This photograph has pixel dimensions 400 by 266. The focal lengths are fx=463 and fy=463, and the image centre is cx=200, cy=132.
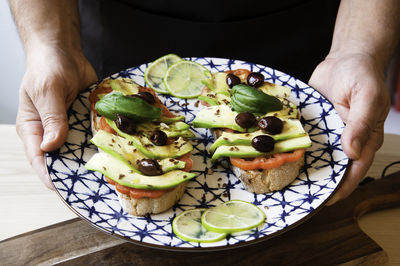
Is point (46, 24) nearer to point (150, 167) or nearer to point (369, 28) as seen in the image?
point (150, 167)

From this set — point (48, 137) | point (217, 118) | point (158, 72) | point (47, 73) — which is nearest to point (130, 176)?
point (48, 137)

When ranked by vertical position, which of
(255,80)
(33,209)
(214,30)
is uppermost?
(214,30)

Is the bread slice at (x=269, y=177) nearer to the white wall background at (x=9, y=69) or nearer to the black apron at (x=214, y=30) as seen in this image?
the black apron at (x=214, y=30)

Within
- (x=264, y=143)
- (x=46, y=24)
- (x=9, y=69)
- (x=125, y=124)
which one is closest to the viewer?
(x=264, y=143)

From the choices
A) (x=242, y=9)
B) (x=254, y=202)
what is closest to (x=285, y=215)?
(x=254, y=202)

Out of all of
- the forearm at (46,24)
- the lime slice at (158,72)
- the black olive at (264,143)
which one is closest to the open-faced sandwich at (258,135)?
the black olive at (264,143)

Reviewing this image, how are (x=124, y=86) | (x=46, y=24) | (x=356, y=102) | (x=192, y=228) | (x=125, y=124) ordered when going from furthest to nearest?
(x=46, y=24) < (x=124, y=86) < (x=356, y=102) < (x=125, y=124) < (x=192, y=228)
